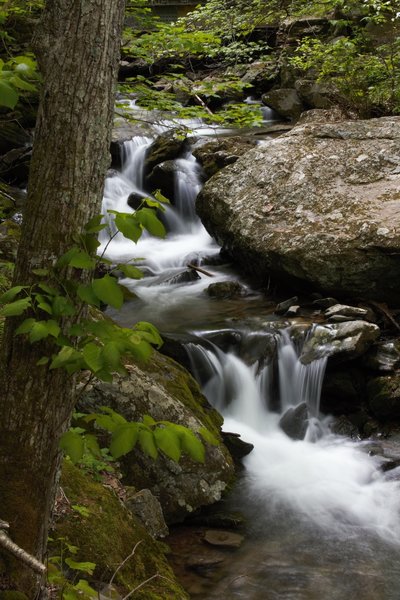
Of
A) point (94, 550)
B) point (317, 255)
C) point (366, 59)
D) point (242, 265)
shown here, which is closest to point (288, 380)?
point (317, 255)

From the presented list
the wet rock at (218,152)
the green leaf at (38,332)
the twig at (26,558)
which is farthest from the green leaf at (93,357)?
the wet rock at (218,152)

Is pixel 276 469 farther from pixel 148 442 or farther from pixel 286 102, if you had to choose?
pixel 286 102

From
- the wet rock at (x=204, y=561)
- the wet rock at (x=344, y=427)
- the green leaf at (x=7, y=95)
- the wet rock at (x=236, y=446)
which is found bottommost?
the wet rock at (x=344, y=427)

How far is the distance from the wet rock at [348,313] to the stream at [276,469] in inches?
15.7

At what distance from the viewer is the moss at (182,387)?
5.11 meters

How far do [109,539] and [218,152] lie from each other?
8747mm

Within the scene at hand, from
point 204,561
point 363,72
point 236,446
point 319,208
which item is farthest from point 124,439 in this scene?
point 363,72

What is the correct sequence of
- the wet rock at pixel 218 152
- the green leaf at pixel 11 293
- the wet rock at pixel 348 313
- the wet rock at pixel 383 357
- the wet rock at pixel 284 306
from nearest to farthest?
the green leaf at pixel 11 293 < the wet rock at pixel 383 357 < the wet rock at pixel 348 313 < the wet rock at pixel 284 306 < the wet rock at pixel 218 152

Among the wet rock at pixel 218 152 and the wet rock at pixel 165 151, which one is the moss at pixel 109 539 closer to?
the wet rock at pixel 218 152

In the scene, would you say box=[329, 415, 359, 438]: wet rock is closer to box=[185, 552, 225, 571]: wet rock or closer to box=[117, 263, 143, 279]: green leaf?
box=[185, 552, 225, 571]: wet rock

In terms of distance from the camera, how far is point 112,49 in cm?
200

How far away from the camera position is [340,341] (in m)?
6.51

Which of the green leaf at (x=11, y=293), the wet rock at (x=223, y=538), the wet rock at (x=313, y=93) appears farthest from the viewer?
the wet rock at (x=313, y=93)

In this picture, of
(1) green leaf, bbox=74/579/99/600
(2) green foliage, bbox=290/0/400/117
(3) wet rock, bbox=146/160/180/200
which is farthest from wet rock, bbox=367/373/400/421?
(3) wet rock, bbox=146/160/180/200
